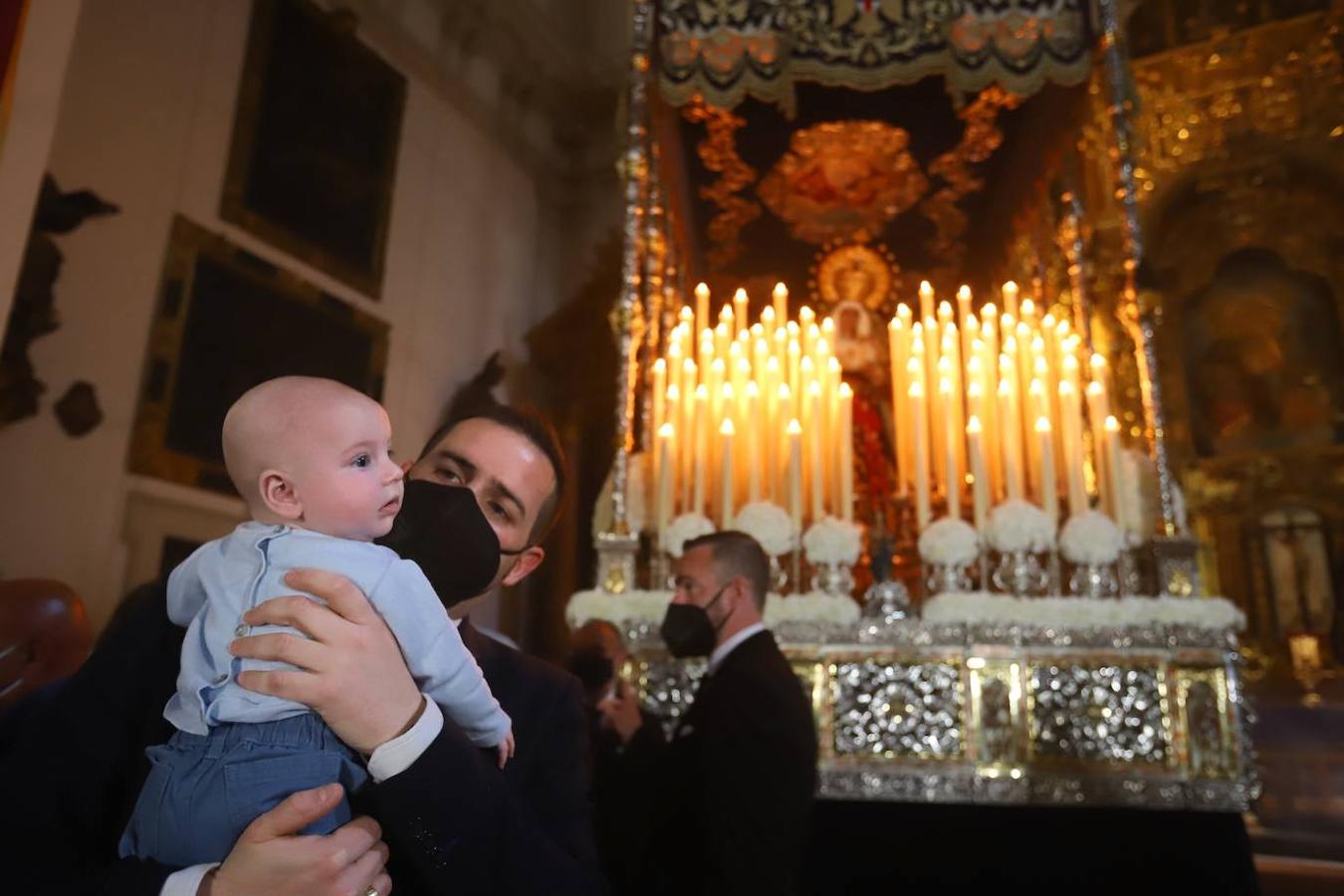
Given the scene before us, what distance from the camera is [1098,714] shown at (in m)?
3.29

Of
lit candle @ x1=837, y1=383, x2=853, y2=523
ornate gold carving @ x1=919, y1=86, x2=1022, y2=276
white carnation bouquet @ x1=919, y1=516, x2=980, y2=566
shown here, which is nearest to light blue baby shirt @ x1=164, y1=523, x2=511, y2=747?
white carnation bouquet @ x1=919, y1=516, x2=980, y2=566

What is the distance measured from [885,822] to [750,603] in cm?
120

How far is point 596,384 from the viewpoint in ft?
26.0

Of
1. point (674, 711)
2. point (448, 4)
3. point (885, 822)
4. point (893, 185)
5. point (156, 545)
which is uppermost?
point (448, 4)

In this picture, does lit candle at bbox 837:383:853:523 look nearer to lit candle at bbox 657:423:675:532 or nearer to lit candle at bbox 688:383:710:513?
lit candle at bbox 688:383:710:513

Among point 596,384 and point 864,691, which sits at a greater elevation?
point 596,384

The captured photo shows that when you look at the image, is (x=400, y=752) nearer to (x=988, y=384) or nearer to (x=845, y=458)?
(x=845, y=458)

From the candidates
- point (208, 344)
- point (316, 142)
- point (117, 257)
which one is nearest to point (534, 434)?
point (117, 257)

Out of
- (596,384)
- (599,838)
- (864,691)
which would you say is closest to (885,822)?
(864,691)

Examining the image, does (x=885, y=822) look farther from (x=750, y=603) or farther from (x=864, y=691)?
(x=750, y=603)

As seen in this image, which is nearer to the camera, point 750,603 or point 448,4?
point 750,603

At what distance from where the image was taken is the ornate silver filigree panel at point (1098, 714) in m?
3.23

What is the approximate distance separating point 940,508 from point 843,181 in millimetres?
2553

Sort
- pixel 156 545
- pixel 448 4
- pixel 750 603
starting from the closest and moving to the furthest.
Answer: pixel 750 603
pixel 156 545
pixel 448 4
